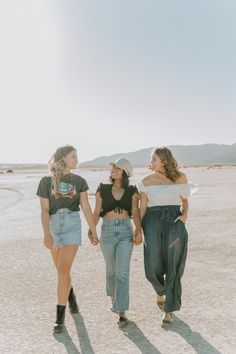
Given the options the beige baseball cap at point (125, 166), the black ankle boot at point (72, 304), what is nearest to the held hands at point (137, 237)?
the beige baseball cap at point (125, 166)

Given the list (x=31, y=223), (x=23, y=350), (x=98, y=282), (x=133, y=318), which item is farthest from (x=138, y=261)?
(x=31, y=223)

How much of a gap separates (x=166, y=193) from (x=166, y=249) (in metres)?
0.63

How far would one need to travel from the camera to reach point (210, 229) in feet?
41.2

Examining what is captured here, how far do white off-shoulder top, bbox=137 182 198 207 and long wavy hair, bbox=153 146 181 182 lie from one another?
12cm

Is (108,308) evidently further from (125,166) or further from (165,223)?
(125,166)

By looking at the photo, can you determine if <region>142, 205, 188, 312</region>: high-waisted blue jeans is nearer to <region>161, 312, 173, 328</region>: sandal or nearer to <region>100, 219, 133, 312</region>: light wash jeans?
<region>161, 312, 173, 328</region>: sandal

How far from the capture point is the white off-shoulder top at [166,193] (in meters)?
5.76

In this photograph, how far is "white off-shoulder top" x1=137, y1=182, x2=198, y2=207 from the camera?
18.9ft

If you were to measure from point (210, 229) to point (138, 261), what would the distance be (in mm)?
4103

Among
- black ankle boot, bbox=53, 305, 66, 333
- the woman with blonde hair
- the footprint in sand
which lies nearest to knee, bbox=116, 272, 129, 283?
the woman with blonde hair

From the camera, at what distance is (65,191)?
18.5 ft

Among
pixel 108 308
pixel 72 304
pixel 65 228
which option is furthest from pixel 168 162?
pixel 72 304

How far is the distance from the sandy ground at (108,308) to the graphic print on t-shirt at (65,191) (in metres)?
1.44

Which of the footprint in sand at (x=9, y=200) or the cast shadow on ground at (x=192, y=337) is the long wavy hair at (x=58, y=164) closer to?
the cast shadow on ground at (x=192, y=337)
